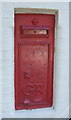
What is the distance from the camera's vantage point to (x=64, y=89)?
306 centimetres

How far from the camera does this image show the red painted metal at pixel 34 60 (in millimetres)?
2859

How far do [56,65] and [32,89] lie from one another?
58 cm

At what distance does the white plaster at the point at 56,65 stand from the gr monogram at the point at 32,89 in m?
0.24

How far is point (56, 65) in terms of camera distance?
3000mm

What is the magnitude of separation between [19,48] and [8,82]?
0.58m

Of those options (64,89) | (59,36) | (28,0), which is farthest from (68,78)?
(28,0)

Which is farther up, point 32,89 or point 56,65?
point 56,65

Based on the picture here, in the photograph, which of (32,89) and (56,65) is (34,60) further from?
(32,89)

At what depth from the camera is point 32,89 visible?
Answer: 9.95ft

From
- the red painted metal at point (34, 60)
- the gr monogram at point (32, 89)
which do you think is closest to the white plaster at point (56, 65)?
the red painted metal at point (34, 60)

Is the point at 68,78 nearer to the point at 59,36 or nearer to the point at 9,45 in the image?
the point at 59,36

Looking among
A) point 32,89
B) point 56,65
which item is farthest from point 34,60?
point 32,89

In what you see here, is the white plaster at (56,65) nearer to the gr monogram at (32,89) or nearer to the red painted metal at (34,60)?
the red painted metal at (34,60)

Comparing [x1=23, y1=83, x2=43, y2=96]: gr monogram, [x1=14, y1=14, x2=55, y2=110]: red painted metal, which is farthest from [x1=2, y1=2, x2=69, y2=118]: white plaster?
[x1=23, y1=83, x2=43, y2=96]: gr monogram
